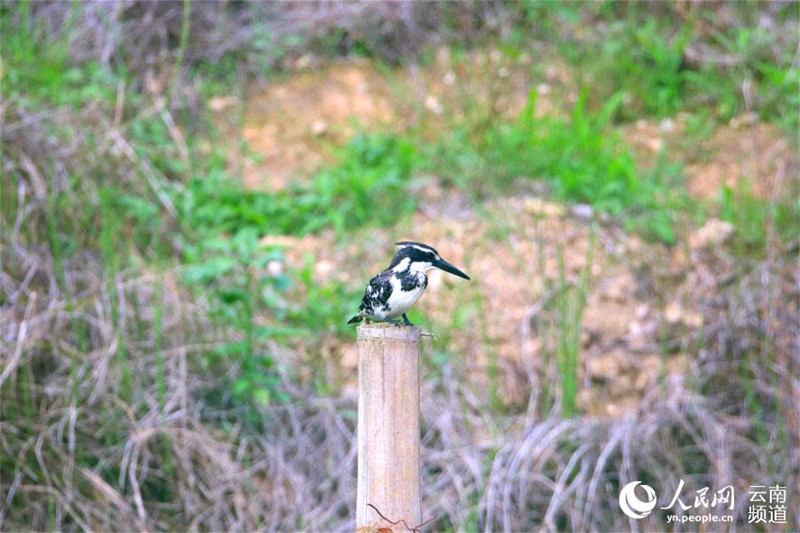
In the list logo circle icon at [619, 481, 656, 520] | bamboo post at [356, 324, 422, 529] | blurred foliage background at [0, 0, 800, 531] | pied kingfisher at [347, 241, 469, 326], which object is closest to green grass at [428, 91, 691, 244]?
blurred foliage background at [0, 0, 800, 531]

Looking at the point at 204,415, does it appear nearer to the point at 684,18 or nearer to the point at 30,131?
the point at 30,131

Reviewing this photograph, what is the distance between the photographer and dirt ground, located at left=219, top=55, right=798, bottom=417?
429 centimetres

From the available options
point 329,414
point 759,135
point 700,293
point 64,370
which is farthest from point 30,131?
point 759,135

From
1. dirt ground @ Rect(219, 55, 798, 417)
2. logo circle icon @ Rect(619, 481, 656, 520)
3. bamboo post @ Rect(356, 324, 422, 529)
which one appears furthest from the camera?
dirt ground @ Rect(219, 55, 798, 417)

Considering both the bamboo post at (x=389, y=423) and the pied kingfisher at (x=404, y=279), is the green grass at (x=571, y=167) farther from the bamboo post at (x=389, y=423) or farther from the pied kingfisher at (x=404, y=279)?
the bamboo post at (x=389, y=423)

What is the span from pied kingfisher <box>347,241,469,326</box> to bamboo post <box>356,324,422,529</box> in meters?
0.23

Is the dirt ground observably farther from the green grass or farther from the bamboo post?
the bamboo post

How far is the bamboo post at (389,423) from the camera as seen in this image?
78.3 inches

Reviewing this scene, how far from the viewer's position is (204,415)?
155 inches

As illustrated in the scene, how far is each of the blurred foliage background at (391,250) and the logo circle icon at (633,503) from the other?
2.1 inches

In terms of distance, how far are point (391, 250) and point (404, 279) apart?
2.45 metres

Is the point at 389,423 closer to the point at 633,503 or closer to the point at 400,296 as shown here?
the point at 400,296

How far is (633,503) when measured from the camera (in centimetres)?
371

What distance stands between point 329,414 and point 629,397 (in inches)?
49.7
